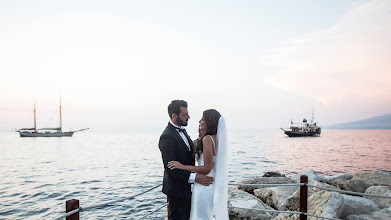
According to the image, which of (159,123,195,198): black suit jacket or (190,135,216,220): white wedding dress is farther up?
(159,123,195,198): black suit jacket

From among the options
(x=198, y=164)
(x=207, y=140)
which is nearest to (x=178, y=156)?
(x=198, y=164)

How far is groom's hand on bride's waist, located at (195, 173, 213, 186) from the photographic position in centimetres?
349

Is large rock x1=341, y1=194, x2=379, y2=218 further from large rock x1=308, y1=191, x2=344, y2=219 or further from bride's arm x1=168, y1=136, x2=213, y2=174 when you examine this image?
bride's arm x1=168, y1=136, x2=213, y2=174

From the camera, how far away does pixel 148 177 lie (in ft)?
80.7

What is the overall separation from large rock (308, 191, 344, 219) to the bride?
267 cm

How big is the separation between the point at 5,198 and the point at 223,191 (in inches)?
775

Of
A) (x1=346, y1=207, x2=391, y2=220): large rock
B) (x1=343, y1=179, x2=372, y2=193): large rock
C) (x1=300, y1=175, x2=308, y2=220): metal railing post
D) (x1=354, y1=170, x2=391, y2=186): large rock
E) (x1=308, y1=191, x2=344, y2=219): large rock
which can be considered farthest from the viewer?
(x1=354, y1=170, x2=391, y2=186): large rock

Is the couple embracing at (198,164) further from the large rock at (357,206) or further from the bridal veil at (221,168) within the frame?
the large rock at (357,206)

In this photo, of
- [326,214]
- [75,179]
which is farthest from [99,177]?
[326,214]

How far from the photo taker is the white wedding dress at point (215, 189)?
3.59 m

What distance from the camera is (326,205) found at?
17.4 feet

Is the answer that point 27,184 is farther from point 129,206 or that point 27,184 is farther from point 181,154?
point 181,154

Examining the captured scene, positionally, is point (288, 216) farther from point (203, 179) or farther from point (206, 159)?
point (206, 159)

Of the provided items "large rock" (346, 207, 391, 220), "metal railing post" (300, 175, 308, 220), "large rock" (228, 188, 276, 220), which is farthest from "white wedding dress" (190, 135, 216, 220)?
"large rock" (346, 207, 391, 220)
